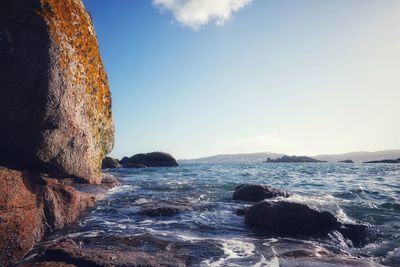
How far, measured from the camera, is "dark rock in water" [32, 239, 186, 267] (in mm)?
5391

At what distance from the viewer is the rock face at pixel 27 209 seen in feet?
18.4

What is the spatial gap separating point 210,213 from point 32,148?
6.52 m

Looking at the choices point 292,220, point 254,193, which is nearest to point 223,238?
point 292,220

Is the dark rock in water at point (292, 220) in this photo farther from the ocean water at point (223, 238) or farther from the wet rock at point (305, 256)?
the wet rock at point (305, 256)

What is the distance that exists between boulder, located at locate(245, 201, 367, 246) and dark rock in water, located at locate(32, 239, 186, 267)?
12.9 ft

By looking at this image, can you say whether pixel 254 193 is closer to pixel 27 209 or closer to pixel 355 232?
pixel 355 232

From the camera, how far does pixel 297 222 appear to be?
9078 millimetres

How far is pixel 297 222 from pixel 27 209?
22.7 feet

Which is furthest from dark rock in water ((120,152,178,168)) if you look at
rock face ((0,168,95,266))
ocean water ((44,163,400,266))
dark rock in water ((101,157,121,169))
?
rock face ((0,168,95,266))

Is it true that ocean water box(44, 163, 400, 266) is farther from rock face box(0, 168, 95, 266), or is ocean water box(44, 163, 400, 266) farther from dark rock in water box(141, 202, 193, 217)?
rock face box(0, 168, 95, 266)

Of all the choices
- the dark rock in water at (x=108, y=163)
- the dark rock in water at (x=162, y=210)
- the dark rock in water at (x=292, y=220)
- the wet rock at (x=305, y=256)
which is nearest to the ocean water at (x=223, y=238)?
the wet rock at (x=305, y=256)

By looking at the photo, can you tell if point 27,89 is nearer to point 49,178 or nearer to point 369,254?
point 49,178

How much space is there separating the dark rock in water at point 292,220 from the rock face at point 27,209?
5.37 m

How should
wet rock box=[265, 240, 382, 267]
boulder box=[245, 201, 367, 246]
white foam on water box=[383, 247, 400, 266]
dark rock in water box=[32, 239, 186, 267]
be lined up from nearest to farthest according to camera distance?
dark rock in water box=[32, 239, 186, 267] → wet rock box=[265, 240, 382, 267] → white foam on water box=[383, 247, 400, 266] → boulder box=[245, 201, 367, 246]
